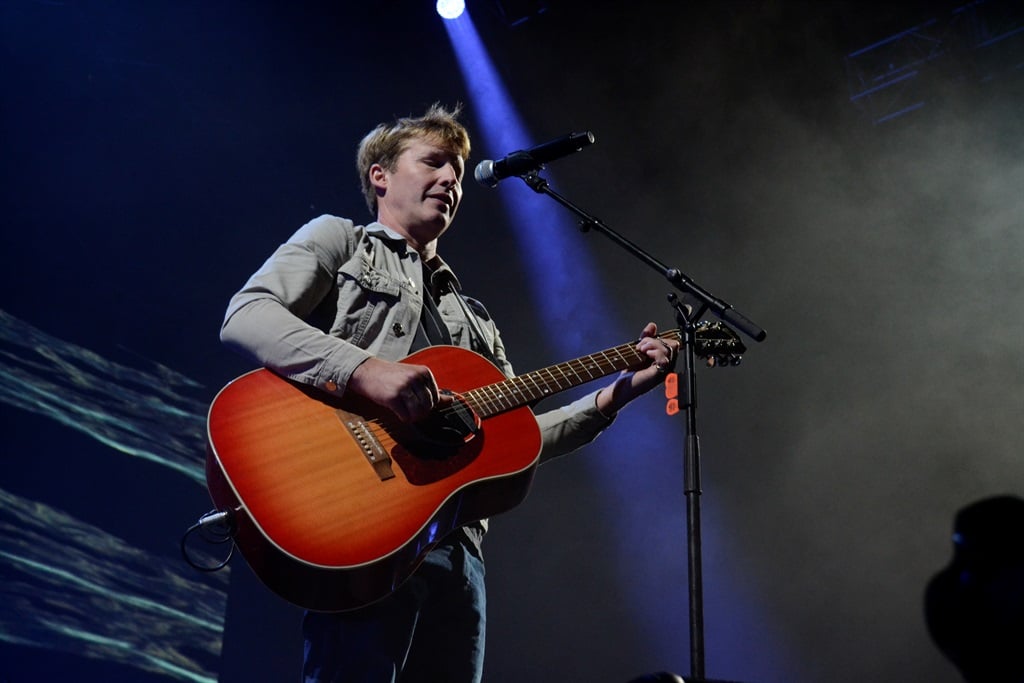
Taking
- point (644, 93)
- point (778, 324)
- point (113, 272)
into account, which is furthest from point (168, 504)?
point (644, 93)

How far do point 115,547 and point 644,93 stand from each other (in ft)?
14.2

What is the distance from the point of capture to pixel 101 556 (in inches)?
159

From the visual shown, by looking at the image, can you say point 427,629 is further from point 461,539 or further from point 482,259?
point 482,259

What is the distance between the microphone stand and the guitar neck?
20cm

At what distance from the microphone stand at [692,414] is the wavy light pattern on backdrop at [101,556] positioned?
272 cm

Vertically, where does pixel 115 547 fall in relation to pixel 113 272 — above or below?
below

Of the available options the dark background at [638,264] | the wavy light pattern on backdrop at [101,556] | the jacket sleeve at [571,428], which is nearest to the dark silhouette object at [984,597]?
the jacket sleeve at [571,428]

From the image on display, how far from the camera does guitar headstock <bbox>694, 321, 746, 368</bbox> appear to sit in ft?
8.43

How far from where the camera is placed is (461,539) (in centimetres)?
225

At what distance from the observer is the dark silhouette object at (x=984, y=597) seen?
0.75 metres

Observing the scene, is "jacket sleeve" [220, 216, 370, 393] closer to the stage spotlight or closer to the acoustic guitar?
the acoustic guitar

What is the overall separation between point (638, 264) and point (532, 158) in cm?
256

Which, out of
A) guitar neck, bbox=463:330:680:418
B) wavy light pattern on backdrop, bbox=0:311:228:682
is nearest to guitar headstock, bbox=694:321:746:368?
guitar neck, bbox=463:330:680:418

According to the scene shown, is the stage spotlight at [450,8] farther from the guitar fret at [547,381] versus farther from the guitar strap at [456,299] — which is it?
the guitar fret at [547,381]
